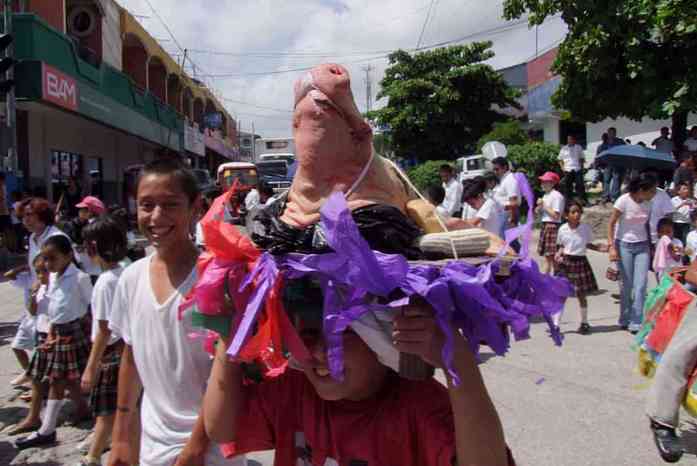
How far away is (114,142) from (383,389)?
2389 cm

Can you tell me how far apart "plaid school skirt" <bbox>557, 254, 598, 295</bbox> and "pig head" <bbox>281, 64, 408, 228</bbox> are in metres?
5.88

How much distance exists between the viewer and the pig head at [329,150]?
1437 millimetres

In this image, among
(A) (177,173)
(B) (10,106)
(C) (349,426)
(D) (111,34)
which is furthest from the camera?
(D) (111,34)

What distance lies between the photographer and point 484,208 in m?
6.58

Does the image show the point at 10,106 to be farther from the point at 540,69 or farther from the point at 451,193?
the point at 540,69

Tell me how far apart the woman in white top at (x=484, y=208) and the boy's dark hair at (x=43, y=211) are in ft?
13.4

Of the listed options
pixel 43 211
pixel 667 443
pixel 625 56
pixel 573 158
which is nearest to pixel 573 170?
pixel 573 158

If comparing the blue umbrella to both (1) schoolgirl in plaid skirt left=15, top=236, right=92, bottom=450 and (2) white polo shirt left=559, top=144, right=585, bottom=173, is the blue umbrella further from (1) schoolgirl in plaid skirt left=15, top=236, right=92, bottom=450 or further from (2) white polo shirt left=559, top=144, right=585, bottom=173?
(1) schoolgirl in plaid skirt left=15, top=236, right=92, bottom=450

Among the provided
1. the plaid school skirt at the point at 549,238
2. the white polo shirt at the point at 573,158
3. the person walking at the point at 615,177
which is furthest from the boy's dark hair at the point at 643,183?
the white polo shirt at the point at 573,158

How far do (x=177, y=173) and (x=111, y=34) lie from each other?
18.5 metres

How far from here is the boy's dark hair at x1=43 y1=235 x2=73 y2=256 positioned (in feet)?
13.5

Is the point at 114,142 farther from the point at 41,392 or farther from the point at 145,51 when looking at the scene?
the point at 41,392

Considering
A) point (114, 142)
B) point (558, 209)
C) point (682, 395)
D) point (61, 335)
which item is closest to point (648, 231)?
point (558, 209)

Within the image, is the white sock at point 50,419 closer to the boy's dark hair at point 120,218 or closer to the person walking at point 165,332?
the boy's dark hair at point 120,218
